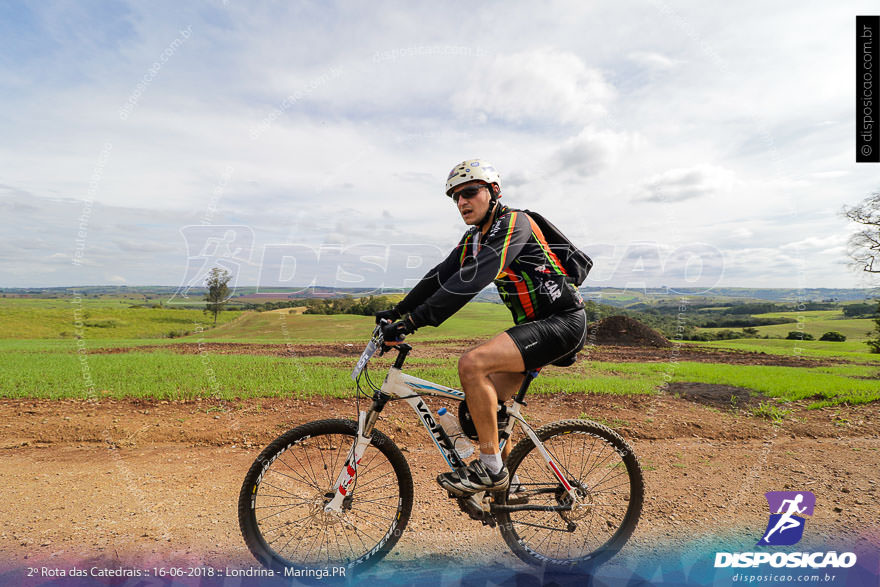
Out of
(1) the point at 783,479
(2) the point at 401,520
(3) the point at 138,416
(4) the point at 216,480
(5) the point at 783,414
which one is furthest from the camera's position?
(5) the point at 783,414

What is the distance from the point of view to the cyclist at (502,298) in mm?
3223

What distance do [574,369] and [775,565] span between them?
10.3 m

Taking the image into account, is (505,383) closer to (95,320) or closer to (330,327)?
(330,327)

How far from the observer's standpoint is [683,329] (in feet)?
73.8

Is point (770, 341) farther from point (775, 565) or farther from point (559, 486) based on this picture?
point (559, 486)

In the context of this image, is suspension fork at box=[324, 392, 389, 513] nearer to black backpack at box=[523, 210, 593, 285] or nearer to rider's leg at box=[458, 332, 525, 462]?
rider's leg at box=[458, 332, 525, 462]

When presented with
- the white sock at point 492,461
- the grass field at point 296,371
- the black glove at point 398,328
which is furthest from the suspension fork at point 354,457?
the grass field at point 296,371

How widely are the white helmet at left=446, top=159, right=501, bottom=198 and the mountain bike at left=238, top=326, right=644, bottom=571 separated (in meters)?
1.57

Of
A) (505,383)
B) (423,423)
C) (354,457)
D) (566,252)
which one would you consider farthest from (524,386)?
(354,457)

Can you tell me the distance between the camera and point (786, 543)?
13.4ft

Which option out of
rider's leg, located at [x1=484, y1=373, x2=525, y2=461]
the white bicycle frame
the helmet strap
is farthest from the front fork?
the helmet strap

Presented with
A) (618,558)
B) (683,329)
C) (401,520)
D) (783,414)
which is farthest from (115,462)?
(683,329)

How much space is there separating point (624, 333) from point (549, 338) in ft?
71.9

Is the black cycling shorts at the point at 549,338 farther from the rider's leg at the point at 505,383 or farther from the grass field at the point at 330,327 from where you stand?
the grass field at the point at 330,327
